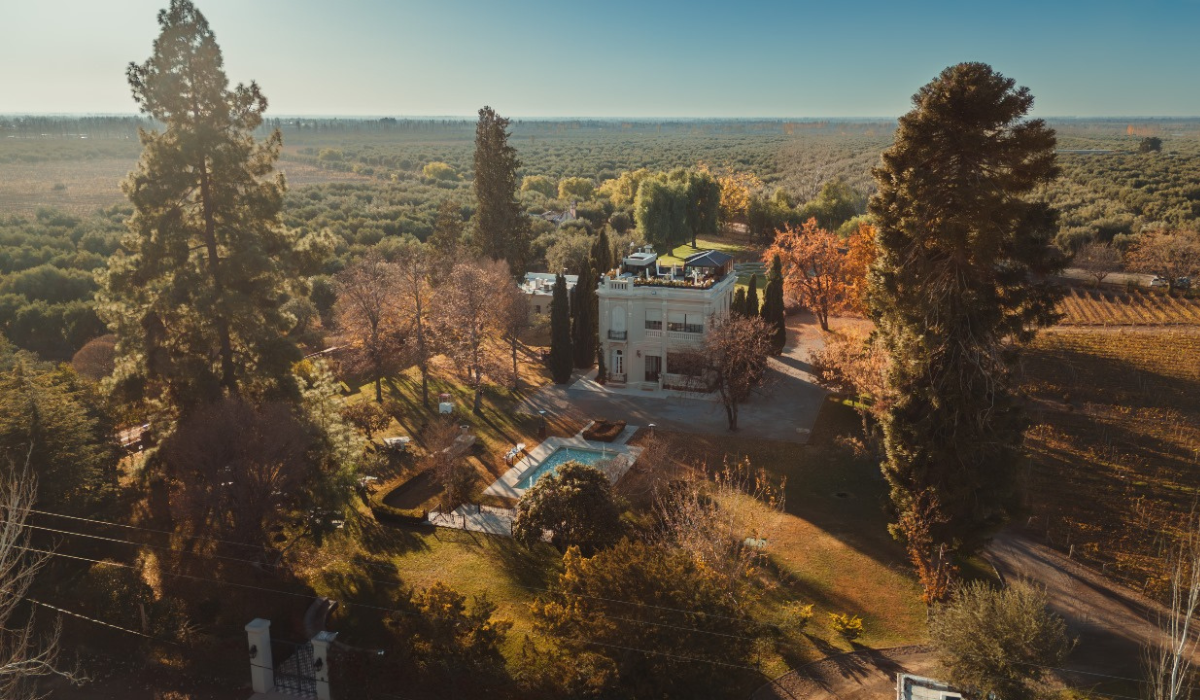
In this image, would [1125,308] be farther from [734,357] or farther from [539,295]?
[539,295]

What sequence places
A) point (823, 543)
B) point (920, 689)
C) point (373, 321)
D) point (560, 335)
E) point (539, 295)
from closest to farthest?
point (920, 689) → point (823, 543) → point (373, 321) → point (560, 335) → point (539, 295)

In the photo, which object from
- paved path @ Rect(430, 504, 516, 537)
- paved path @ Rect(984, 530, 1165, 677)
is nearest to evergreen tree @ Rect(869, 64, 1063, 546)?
paved path @ Rect(984, 530, 1165, 677)

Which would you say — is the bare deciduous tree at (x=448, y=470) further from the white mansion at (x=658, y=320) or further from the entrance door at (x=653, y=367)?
the entrance door at (x=653, y=367)

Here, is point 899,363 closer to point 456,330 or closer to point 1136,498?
point 1136,498

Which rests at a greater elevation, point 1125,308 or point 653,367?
point 1125,308

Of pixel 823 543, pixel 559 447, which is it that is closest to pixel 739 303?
pixel 559 447

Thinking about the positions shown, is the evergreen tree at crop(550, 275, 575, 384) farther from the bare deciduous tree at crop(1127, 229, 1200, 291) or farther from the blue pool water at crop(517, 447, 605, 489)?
the bare deciduous tree at crop(1127, 229, 1200, 291)
